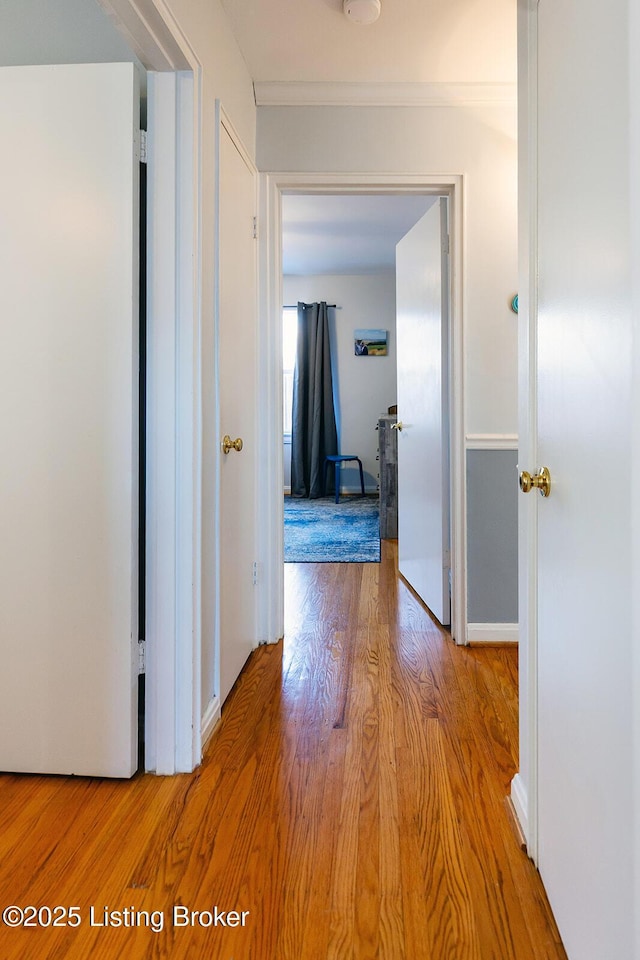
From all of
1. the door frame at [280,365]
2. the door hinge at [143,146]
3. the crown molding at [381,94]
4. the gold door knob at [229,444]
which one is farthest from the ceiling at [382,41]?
the gold door knob at [229,444]

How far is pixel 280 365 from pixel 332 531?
106 inches

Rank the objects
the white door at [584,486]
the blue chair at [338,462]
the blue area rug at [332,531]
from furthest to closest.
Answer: the blue chair at [338,462], the blue area rug at [332,531], the white door at [584,486]

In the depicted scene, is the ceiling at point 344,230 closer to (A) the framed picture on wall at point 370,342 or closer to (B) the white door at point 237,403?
(A) the framed picture on wall at point 370,342

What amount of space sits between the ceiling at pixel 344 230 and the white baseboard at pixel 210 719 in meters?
2.88

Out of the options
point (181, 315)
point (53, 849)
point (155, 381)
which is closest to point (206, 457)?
point (155, 381)

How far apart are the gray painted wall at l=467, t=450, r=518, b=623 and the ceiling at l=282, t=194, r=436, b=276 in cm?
188

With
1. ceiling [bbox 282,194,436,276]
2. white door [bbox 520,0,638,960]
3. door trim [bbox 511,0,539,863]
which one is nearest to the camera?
white door [bbox 520,0,638,960]

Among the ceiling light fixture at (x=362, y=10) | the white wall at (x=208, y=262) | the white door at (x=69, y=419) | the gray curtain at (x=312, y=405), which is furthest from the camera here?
the gray curtain at (x=312, y=405)

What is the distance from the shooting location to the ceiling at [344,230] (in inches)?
179

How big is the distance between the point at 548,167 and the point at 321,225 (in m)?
4.19

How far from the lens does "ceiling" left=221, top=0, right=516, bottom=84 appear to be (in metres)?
2.09

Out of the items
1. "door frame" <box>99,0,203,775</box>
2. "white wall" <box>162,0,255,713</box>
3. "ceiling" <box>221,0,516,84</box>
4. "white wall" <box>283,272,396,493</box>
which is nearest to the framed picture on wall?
"white wall" <box>283,272,396,493</box>

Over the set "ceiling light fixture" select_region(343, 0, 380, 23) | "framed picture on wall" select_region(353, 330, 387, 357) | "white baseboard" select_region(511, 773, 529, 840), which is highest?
"ceiling light fixture" select_region(343, 0, 380, 23)

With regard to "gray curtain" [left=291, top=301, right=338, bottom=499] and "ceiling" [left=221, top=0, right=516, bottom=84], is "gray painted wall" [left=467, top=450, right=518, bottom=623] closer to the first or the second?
"ceiling" [left=221, top=0, right=516, bottom=84]
